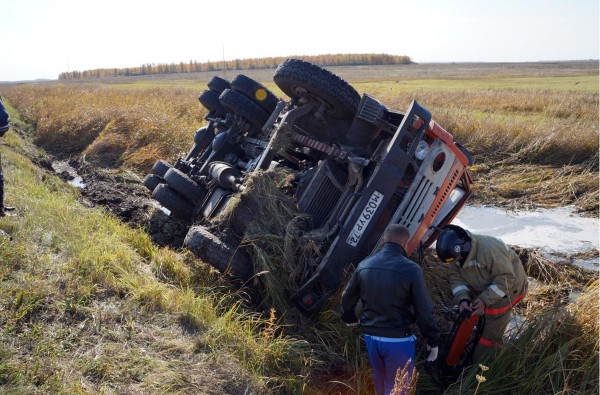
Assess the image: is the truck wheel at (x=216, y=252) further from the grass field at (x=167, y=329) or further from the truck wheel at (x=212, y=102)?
the truck wheel at (x=212, y=102)

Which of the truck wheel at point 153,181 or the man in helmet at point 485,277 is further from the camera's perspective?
the truck wheel at point 153,181

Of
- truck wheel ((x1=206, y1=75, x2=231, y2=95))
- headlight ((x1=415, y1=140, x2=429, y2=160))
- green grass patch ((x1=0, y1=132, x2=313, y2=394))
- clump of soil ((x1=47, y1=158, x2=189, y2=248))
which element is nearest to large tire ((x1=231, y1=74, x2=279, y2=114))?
truck wheel ((x1=206, y1=75, x2=231, y2=95))

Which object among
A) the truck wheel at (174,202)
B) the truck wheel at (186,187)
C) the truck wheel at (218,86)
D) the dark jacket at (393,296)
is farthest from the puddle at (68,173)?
the dark jacket at (393,296)

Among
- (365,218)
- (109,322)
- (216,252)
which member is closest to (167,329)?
(109,322)

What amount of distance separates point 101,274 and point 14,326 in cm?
113

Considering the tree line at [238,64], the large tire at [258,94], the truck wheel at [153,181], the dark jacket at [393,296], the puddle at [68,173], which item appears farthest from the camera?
the tree line at [238,64]

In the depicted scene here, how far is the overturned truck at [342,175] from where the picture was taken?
491 cm

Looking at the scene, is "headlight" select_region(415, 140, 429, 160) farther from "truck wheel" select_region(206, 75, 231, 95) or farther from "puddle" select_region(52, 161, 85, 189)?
"puddle" select_region(52, 161, 85, 189)

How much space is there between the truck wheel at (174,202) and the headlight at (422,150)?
319 cm

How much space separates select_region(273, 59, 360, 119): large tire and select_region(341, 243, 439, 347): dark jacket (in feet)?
7.93

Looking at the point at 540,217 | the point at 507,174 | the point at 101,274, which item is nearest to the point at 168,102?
the point at 507,174

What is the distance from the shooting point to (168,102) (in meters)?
20.2

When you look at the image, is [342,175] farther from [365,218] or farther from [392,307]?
[392,307]

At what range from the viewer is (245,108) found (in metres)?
7.47
